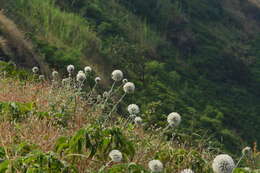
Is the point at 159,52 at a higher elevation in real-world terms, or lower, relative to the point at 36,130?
lower

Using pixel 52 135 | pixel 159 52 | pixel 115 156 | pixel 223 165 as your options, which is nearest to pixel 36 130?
pixel 52 135

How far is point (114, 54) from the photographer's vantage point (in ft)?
41.2

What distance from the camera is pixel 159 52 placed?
14.9 meters

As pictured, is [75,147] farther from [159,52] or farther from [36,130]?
[159,52]

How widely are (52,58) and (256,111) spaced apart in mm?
8062

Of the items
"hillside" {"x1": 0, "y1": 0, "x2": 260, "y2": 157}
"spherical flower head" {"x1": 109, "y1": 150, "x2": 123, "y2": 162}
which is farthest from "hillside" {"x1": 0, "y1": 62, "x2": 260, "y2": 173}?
"hillside" {"x1": 0, "y1": 0, "x2": 260, "y2": 157}

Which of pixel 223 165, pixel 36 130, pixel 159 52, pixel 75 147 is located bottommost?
pixel 159 52

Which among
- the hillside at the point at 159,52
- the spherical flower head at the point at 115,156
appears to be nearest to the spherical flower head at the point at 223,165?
the spherical flower head at the point at 115,156

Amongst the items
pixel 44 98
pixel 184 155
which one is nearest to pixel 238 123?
pixel 44 98

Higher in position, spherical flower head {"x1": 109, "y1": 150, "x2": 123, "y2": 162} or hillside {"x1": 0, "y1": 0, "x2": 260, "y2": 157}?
spherical flower head {"x1": 109, "y1": 150, "x2": 123, "y2": 162}

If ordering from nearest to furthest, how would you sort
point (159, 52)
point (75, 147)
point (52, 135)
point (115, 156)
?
point (115, 156) < point (75, 147) < point (52, 135) < point (159, 52)

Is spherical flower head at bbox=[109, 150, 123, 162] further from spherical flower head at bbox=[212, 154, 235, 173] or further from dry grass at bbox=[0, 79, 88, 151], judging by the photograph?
dry grass at bbox=[0, 79, 88, 151]

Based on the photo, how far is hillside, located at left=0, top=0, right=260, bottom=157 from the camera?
34.2 feet

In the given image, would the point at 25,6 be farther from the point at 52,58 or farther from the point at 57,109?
the point at 57,109
